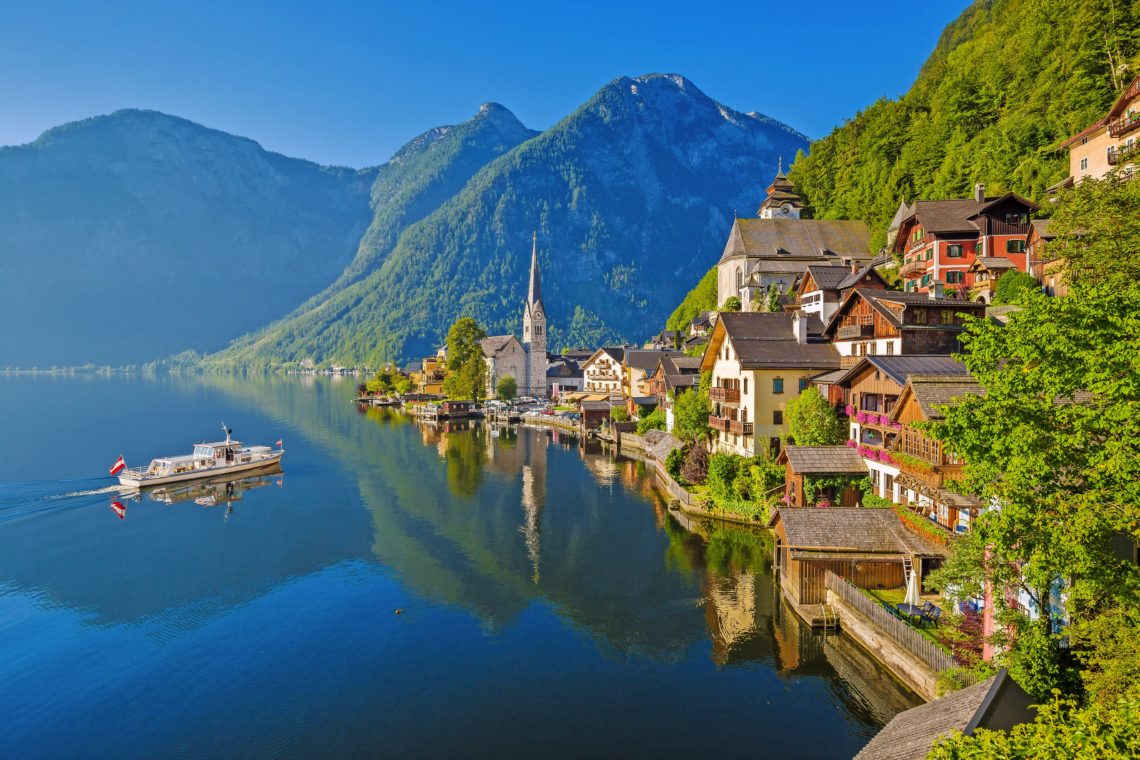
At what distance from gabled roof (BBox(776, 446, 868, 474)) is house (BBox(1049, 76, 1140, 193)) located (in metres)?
24.4

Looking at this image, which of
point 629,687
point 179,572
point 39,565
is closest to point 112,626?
point 179,572

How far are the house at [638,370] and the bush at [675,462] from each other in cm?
3967

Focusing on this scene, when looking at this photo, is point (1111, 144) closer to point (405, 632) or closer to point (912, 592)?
point (912, 592)

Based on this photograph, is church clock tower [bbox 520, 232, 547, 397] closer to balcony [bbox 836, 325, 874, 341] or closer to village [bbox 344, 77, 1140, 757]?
village [bbox 344, 77, 1140, 757]

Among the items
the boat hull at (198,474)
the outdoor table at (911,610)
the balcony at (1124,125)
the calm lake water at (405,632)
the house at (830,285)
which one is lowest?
the calm lake water at (405,632)

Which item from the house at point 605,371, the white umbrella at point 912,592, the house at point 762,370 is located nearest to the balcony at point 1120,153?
the house at point 762,370

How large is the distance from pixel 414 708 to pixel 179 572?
23700 millimetres

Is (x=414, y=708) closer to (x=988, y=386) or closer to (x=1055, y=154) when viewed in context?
(x=988, y=386)

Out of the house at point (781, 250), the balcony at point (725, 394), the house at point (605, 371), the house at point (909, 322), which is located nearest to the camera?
the house at point (909, 322)

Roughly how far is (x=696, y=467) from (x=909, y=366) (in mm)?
20807

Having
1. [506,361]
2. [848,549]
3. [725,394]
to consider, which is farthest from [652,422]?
[506,361]

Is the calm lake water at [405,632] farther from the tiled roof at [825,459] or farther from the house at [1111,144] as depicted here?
the house at [1111,144]

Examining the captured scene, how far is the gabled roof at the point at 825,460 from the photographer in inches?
1480

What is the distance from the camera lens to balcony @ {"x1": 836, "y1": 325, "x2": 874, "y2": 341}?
45.0m
